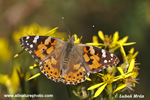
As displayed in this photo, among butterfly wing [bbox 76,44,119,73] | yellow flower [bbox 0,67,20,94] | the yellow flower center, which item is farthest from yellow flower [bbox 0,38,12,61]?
the yellow flower center

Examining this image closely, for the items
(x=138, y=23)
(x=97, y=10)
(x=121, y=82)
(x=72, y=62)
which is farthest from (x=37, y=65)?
(x=97, y=10)

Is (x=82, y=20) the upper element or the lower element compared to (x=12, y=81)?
upper

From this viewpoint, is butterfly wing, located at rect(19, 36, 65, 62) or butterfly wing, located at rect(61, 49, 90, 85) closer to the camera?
butterfly wing, located at rect(61, 49, 90, 85)

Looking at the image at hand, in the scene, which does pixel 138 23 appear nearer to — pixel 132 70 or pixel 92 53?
pixel 132 70

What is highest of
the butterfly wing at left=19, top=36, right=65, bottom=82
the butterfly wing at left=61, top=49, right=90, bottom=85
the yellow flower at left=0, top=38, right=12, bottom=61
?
the yellow flower at left=0, top=38, right=12, bottom=61

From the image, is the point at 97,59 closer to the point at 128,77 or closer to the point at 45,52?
the point at 128,77

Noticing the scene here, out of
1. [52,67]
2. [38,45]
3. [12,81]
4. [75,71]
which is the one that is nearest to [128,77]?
[75,71]

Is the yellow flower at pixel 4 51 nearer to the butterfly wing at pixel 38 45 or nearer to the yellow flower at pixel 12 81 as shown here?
the yellow flower at pixel 12 81

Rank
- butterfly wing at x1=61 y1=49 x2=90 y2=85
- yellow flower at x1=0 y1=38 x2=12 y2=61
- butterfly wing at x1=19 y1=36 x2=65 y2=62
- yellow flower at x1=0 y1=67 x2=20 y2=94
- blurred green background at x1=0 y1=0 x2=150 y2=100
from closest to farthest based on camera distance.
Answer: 1. butterfly wing at x1=61 y1=49 x2=90 y2=85
2. butterfly wing at x1=19 y1=36 x2=65 y2=62
3. yellow flower at x1=0 y1=67 x2=20 y2=94
4. yellow flower at x1=0 y1=38 x2=12 y2=61
5. blurred green background at x1=0 y1=0 x2=150 y2=100

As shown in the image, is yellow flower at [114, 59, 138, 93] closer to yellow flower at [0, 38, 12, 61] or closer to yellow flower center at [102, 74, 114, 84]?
yellow flower center at [102, 74, 114, 84]
